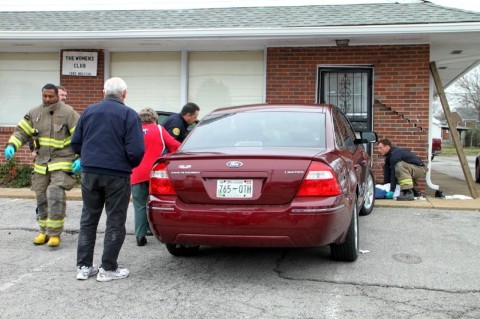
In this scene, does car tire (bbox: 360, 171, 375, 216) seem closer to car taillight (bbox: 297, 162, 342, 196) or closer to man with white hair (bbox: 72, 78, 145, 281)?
car taillight (bbox: 297, 162, 342, 196)

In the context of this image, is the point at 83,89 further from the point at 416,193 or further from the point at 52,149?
the point at 416,193

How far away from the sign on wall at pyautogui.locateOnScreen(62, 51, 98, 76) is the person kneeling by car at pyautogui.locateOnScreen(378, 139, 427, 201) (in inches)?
231

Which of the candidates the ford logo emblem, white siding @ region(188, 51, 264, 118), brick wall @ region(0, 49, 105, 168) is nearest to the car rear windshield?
the ford logo emblem

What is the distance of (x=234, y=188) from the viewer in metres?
3.83

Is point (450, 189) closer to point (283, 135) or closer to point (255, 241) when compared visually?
point (283, 135)

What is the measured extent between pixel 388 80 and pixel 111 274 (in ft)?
21.4

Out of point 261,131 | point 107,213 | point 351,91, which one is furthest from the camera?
point 351,91

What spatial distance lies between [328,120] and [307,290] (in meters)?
1.66

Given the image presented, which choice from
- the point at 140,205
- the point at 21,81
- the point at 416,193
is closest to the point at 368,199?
the point at 416,193

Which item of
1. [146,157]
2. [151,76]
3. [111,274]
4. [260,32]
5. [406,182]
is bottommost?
[111,274]

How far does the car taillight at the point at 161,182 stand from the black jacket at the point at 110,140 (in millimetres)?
197

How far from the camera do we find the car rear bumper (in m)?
3.71

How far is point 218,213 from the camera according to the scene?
380 cm

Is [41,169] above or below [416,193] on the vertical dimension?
above
